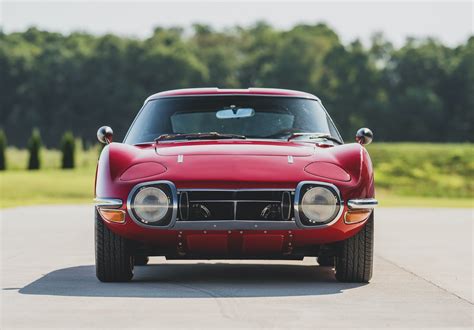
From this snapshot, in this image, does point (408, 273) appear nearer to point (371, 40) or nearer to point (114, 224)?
point (114, 224)

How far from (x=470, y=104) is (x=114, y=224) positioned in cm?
10672

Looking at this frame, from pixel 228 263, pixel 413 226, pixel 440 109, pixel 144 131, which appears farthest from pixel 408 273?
pixel 440 109

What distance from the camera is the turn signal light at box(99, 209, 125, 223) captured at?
785 cm

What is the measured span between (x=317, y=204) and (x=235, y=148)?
2.84ft

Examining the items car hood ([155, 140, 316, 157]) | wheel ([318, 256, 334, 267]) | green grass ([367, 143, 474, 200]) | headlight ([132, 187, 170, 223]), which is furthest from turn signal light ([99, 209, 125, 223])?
green grass ([367, 143, 474, 200])

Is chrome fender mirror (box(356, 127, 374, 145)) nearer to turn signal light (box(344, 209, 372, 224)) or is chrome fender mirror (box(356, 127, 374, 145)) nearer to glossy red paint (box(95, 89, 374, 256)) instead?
glossy red paint (box(95, 89, 374, 256))

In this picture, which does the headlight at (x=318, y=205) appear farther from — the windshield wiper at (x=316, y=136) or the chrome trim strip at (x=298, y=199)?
the windshield wiper at (x=316, y=136)

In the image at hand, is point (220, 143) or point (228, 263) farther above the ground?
point (220, 143)

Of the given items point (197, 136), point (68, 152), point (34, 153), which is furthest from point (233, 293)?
point (68, 152)

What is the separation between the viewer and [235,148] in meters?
8.24

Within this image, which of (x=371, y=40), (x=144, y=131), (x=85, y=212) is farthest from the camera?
(x=371, y=40)

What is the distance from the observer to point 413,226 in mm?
17453

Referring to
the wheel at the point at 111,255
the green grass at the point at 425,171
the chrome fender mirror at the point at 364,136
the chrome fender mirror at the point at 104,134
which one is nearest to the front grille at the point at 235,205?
the wheel at the point at 111,255

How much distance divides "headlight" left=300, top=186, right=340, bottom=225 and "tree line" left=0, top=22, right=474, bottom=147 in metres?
99.4
